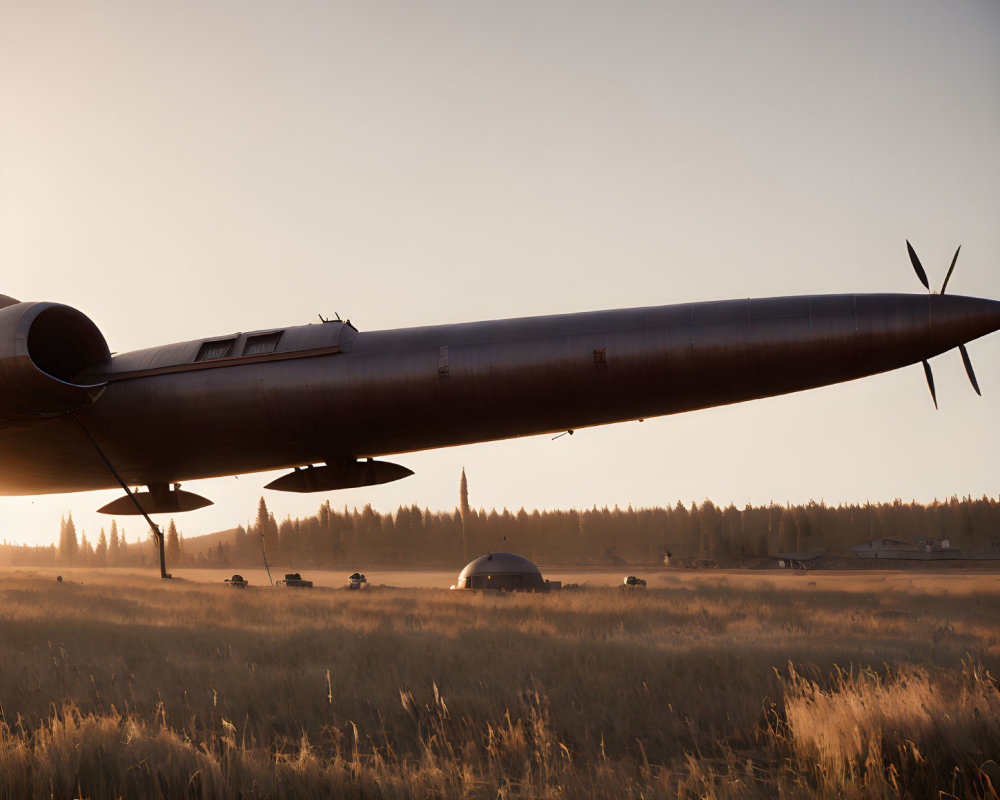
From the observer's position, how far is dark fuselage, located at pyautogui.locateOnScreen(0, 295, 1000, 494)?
789cm

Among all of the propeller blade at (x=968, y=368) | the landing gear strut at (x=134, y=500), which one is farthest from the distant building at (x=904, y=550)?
the landing gear strut at (x=134, y=500)

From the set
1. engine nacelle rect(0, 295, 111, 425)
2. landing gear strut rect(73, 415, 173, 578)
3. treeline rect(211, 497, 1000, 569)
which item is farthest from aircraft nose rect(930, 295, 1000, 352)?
treeline rect(211, 497, 1000, 569)

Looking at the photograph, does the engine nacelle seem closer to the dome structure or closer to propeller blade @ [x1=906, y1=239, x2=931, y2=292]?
propeller blade @ [x1=906, y1=239, x2=931, y2=292]

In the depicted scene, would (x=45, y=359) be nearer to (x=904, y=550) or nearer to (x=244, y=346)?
(x=244, y=346)

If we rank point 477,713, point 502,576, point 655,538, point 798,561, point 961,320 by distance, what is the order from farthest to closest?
point 655,538 < point 798,561 < point 502,576 < point 477,713 < point 961,320

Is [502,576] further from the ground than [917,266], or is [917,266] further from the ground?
[917,266]

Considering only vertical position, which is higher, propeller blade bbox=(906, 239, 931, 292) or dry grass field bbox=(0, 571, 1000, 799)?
propeller blade bbox=(906, 239, 931, 292)

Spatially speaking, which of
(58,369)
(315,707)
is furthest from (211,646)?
(58,369)

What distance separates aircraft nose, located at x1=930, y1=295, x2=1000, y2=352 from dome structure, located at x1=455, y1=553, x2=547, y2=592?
36.3 m

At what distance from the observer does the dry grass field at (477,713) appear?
6746mm

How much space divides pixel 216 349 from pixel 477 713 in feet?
21.5

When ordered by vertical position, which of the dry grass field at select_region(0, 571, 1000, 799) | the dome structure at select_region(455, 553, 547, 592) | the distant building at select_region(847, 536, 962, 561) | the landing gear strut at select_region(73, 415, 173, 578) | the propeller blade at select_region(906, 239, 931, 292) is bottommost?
the distant building at select_region(847, 536, 962, 561)

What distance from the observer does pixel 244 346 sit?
9820 millimetres

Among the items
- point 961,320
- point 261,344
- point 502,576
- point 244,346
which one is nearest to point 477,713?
point 261,344
